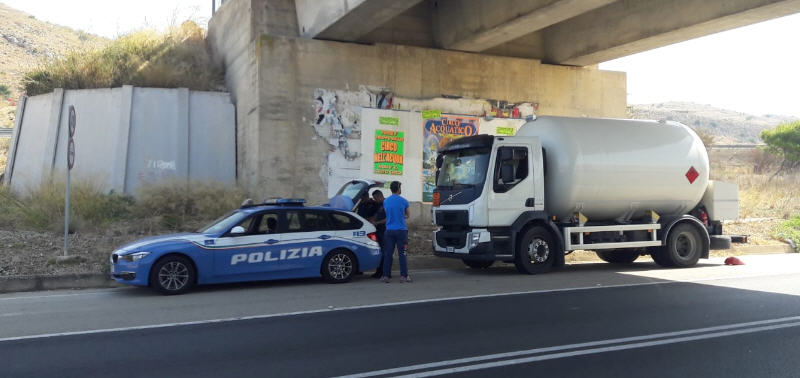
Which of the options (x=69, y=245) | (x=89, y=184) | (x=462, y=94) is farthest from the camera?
(x=462, y=94)

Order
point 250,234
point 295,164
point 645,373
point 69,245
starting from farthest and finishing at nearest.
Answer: point 295,164
point 69,245
point 250,234
point 645,373

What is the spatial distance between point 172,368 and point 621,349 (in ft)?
14.3

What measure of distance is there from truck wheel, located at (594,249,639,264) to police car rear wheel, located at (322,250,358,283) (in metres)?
6.95

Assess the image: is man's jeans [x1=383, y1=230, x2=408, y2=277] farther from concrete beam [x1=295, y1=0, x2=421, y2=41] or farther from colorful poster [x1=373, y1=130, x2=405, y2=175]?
colorful poster [x1=373, y1=130, x2=405, y2=175]

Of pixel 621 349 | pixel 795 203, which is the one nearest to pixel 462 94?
pixel 621 349

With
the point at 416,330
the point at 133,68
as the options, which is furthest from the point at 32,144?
the point at 416,330

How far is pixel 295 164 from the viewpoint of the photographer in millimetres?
17594

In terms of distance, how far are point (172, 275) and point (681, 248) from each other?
1097cm

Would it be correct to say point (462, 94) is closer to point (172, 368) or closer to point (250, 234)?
point (250, 234)

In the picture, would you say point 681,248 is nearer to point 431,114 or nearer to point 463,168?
point 463,168

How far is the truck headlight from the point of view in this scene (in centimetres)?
1273

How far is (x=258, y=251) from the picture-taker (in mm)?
11094

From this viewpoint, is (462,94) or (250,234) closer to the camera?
(250,234)

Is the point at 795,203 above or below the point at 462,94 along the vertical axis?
below
